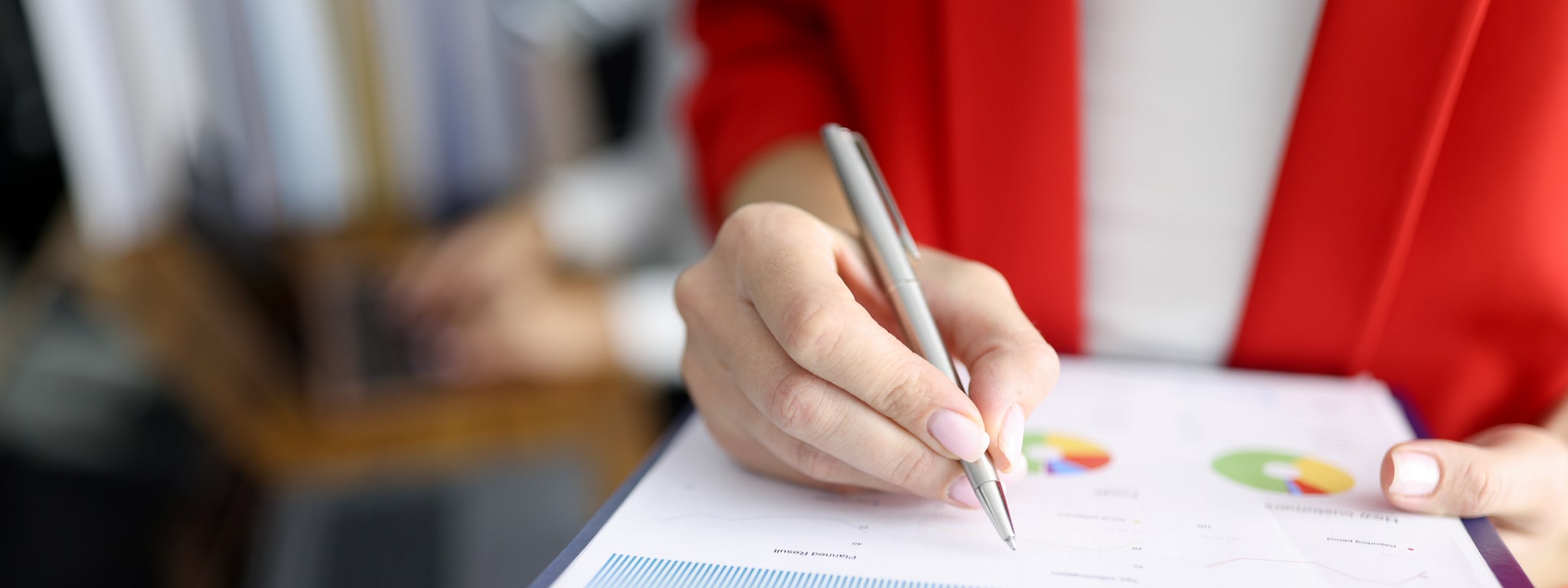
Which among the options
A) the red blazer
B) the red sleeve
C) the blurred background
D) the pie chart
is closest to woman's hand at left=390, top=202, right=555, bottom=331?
the blurred background

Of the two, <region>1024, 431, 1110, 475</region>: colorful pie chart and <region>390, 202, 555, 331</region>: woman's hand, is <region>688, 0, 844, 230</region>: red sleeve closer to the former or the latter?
<region>1024, 431, 1110, 475</region>: colorful pie chart

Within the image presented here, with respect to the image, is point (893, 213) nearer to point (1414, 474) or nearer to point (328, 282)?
point (1414, 474)

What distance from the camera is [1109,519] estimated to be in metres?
0.29

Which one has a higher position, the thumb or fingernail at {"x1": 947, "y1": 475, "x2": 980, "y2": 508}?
fingernail at {"x1": 947, "y1": 475, "x2": 980, "y2": 508}

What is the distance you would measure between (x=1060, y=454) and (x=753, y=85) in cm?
27

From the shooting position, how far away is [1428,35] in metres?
0.32

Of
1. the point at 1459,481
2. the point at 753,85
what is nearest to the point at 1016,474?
the point at 1459,481

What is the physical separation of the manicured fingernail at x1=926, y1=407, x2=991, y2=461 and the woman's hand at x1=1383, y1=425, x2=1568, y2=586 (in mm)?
124

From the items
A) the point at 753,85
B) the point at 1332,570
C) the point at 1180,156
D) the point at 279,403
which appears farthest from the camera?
the point at 279,403

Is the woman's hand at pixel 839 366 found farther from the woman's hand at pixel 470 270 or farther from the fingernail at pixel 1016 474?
the woman's hand at pixel 470 270

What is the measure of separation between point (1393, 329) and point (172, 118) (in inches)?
38.6

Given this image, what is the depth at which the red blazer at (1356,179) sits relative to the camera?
0.33m

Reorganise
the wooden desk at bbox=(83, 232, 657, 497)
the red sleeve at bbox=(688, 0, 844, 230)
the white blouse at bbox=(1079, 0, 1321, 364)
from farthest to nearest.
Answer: the wooden desk at bbox=(83, 232, 657, 497) → the red sleeve at bbox=(688, 0, 844, 230) → the white blouse at bbox=(1079, 0, 1321, 364)

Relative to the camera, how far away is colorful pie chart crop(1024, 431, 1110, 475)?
0.32m
